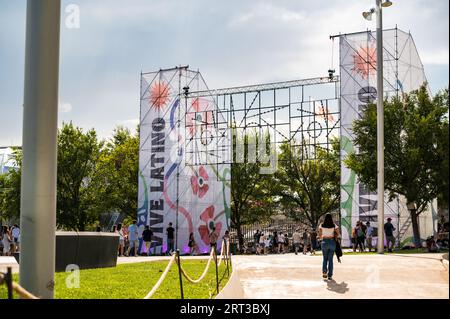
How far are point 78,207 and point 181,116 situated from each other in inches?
364

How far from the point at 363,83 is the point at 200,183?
492 inches

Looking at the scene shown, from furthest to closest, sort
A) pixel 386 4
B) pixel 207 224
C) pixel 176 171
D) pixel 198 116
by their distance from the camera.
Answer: pixel 198 116 < pixel 176 171 < pixel 207 224 < pixel 386 4

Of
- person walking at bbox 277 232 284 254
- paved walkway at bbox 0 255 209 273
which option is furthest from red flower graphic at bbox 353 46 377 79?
paved walkway at bbox 0 255 209 273

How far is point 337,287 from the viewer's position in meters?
9.74

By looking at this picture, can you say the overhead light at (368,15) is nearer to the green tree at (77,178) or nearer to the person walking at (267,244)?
the person walking at (267,244)

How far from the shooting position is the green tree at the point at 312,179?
47906mm

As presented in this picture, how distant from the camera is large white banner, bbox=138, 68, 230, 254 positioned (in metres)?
36.6

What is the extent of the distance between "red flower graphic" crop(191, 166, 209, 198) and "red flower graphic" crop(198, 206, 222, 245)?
48.0 inches

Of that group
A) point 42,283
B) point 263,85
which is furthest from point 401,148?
point 42,283

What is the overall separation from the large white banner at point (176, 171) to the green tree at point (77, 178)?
4186 millimetres

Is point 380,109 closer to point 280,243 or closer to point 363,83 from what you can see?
point 363,83

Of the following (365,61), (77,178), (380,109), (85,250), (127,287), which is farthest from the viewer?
(77,178)

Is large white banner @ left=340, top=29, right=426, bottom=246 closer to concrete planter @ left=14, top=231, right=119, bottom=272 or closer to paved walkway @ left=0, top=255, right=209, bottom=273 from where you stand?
paved walkway @ left=0, top=255, right=209, bottom=273

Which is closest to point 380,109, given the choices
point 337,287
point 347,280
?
point 347,280
